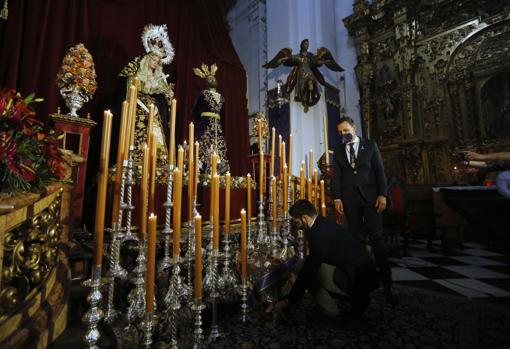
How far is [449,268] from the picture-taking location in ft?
A: 8.13

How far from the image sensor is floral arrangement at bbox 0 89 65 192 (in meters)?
0.78

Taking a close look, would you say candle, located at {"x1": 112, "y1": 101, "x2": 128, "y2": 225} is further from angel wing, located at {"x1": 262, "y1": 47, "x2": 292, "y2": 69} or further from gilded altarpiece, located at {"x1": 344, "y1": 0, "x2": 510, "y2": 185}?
gilded altarpiece, located at {"x1": 344, "y1": 0, "x2": 510, "y2": 185}

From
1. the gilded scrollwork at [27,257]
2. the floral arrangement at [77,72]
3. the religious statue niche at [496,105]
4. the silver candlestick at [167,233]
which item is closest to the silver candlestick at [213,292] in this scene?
the silver candlestick at [167,233]

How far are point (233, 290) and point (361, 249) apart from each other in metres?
0.78

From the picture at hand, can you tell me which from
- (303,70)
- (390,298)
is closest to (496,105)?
(303,70)

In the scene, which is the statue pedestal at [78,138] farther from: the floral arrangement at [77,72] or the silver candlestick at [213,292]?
the silver candlestick at [213,292]

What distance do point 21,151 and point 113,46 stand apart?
10.1ft

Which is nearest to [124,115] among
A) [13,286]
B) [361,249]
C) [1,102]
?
[1,102]

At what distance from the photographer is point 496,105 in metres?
4.37

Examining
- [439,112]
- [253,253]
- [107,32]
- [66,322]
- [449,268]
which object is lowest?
[449,268]

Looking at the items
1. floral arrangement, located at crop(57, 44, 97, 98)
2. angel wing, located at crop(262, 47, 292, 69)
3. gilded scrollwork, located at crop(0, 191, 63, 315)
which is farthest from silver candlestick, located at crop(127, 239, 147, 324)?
angel wing, located at crop(262, 47, 292, 69)

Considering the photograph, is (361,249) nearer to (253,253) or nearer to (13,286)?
(253,253)

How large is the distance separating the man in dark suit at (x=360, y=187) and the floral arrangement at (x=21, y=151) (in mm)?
1897

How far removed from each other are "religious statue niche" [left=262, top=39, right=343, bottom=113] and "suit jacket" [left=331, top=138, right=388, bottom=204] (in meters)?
3.20
